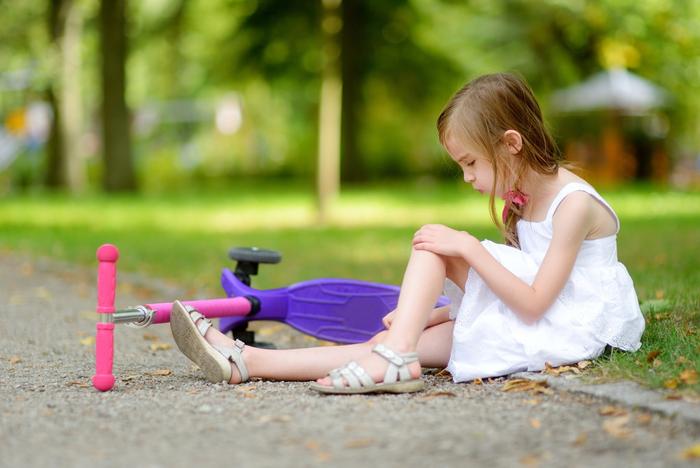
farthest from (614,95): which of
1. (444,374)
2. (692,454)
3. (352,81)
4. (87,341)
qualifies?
(692,454)

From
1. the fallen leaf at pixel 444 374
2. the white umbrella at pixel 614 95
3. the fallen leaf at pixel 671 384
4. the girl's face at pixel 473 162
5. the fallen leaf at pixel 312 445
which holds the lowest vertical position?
the fallen leaf at pixel 444 374

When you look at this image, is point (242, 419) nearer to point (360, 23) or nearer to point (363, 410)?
point (363, 410)

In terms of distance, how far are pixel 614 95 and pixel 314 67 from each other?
19.5ft

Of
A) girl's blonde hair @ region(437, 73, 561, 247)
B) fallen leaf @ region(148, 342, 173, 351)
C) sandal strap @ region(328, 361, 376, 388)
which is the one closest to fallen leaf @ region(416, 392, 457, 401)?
sandal strap @ region(328, 361, 376, 388)

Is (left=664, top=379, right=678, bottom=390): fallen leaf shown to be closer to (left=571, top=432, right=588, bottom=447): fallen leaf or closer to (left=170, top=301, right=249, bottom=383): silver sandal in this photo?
(left=571, top=432, right=588, bottom=447): fallen leaf

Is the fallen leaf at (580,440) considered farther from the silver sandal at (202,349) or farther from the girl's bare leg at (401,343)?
the silver sandal at (202,349)

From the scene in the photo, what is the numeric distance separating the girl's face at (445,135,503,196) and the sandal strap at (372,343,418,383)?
649 mm

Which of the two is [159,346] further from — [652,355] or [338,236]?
[338,236]

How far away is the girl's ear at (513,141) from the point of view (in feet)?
11.2

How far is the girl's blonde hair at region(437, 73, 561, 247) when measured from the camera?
342 cm

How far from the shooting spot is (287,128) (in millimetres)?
27531

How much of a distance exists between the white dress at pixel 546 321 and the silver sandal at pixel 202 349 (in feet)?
2.38

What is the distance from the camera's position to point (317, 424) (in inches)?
112

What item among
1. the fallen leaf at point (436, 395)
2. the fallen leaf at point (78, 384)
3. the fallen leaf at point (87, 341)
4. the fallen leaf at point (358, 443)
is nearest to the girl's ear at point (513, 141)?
the fallen leaf at point (436, 395)
